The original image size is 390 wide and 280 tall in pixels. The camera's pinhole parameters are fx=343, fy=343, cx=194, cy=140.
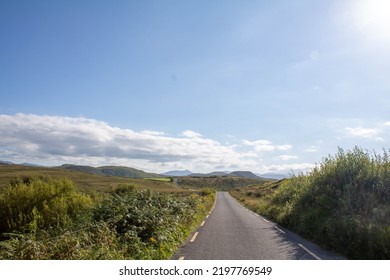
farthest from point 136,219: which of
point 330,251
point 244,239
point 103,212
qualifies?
point 330,251

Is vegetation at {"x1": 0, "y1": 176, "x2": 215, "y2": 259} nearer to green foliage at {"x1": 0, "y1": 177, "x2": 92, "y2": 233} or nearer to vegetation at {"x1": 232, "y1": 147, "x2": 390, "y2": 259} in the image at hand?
green foliage at {"x1": 0, "y1": 177, "x2": 92, "y2": 233}

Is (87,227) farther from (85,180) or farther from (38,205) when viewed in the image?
(85,180)

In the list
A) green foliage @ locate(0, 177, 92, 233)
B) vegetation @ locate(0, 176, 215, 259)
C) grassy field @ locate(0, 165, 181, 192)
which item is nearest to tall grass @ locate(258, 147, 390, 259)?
vegetation @ locate(0, 176, 215, 259)

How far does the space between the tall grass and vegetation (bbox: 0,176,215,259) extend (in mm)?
5823

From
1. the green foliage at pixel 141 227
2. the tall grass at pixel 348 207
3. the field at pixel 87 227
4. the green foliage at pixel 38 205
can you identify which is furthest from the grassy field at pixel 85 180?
the green foliage at pixel 141 227

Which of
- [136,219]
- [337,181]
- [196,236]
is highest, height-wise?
[337,181]

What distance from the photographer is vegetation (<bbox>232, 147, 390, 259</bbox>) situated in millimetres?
11086

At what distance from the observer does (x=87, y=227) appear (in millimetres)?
9984

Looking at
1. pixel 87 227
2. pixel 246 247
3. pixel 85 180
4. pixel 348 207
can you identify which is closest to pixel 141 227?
pixel 87 227

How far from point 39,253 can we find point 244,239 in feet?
28.5

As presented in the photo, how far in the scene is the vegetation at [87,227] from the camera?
797cm

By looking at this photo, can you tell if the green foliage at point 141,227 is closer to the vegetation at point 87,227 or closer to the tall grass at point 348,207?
the vegetation at point 87,227
